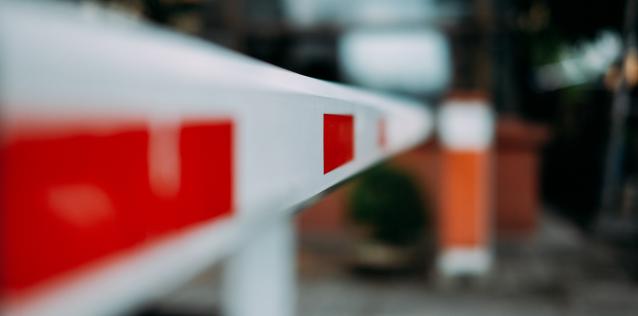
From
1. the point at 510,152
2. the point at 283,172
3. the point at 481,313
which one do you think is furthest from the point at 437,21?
the point at 283,172

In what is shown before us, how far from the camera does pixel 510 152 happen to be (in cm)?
709

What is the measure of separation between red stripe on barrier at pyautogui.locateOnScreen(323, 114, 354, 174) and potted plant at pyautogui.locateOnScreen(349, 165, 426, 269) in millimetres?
4140

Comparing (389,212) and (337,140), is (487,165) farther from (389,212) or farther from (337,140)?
(337,140)

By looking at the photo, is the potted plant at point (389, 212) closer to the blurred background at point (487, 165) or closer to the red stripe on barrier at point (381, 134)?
the blurred background at point (487, 165)

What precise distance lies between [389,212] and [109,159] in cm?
514

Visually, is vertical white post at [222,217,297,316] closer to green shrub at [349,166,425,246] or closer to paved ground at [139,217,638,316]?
paved ground at [139,217,638,316]

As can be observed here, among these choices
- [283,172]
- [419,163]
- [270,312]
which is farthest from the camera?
[419,163]

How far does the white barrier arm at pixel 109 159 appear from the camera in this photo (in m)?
0.30

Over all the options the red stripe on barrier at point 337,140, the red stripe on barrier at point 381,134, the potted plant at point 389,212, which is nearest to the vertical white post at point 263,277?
the red stripe on barrier at point 337,140

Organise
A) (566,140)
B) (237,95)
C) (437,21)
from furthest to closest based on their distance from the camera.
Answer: (566,140) → (437,21) → (237,95)

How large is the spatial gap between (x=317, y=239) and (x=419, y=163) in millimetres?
1153

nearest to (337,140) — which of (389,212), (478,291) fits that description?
(478,291)

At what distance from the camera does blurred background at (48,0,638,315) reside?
16.6ft

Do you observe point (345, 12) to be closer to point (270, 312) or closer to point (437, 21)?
point (437, 21)
